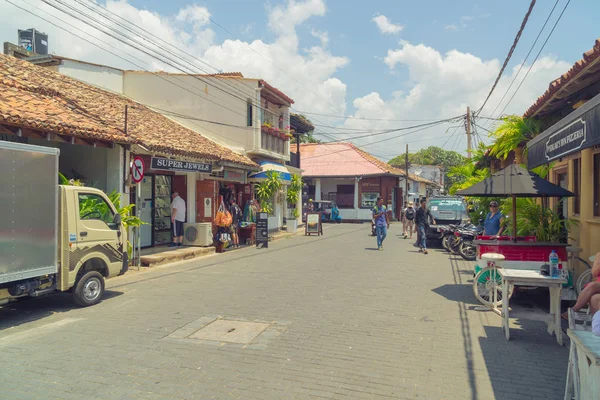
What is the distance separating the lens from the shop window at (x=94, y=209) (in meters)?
7.81

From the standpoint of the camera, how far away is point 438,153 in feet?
254

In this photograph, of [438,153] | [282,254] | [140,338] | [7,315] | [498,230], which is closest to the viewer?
[140,338]

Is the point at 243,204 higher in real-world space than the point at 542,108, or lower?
lower

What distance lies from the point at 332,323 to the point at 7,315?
5.02m

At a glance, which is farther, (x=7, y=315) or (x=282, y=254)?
(x=282, y=254)

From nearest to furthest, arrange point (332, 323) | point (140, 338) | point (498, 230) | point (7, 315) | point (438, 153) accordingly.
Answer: point (140, 338), point (332, 323), point (7, 315), point (498, 230), point (438, 153)

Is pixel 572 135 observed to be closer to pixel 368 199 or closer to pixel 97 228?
pixel 97 228

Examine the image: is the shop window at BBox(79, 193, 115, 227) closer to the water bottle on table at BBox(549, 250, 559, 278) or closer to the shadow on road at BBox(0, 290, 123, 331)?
the shadow on road at BBox(0, 290, 123, 331)

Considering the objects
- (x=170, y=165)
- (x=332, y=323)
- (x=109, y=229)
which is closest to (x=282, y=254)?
(x=170, y=165)

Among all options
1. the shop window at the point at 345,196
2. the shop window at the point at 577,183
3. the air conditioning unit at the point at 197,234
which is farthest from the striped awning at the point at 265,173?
the shop window at the point at 345,196

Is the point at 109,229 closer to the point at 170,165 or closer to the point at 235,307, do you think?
the point at 235,307

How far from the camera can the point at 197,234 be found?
580 inches

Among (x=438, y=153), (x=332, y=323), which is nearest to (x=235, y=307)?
(x=332, y=323)

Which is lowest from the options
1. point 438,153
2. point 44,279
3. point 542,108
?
point 44,279
